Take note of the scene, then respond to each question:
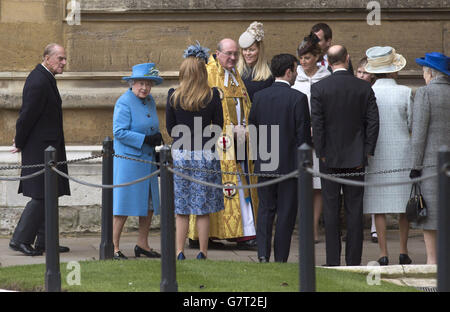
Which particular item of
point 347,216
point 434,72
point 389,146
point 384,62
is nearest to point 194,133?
point 347,216

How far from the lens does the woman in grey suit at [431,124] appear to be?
8203 mm

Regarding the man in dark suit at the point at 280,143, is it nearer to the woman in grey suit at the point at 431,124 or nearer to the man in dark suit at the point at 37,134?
the woman in grey suit at the point at 431,124

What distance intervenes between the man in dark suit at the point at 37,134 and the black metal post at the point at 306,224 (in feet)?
12.8

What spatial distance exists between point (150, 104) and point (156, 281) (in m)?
2.45

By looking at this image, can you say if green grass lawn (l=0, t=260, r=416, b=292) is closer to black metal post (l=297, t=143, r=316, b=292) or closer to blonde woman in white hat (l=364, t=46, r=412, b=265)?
black metal post (l=297, t=143, r=316, b=292)

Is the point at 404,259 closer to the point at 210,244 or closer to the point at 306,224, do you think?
the point at 210,244

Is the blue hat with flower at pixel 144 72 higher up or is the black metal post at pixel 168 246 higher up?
the blue hat with flower at pixel 144 72

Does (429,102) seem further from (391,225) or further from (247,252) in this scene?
(391,225)

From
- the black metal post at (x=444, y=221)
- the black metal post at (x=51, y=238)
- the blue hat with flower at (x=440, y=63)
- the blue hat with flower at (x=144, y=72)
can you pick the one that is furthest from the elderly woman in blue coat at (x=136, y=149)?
the black metal post at (x=444, y=221)

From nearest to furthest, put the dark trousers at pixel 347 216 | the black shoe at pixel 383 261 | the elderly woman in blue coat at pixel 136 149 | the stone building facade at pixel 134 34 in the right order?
the dark trousers at pixel 347 216 → the black shoe at pixel 383 261 → the elderly woman in blue coat at pixel 136 149 → the stone building facade at pixel 134 34

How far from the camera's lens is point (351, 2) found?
11.4m

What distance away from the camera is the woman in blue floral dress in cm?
858

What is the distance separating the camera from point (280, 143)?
8.44 meters

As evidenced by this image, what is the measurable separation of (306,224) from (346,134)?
2474 mm
